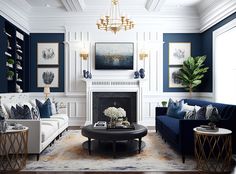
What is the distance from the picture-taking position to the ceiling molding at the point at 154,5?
672 cm

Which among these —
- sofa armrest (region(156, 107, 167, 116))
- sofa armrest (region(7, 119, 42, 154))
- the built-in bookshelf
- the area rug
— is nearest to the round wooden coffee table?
the area rug

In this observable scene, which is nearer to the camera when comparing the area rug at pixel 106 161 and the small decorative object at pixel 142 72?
the area rug at pixel 106 161

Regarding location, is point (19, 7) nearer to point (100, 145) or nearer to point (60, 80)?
point (60, 80)

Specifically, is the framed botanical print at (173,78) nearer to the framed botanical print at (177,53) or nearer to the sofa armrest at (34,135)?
the framed botanical print at (177,53)

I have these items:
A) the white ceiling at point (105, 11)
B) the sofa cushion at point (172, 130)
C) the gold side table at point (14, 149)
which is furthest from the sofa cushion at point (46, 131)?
the white ceiling at point (105, 11)

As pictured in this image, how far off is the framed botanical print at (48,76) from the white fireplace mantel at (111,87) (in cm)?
98

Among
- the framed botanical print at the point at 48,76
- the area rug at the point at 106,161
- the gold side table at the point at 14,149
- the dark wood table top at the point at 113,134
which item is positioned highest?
the framed botanical print at the point at 48,76

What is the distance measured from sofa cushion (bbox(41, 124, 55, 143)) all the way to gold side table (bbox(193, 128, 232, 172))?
2.55 m

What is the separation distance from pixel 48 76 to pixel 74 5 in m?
2.34

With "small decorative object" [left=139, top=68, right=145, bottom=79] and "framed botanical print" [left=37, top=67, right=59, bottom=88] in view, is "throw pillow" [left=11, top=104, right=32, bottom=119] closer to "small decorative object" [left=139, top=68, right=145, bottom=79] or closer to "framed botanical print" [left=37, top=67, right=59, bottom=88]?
"framed botanical print" [left=37, top=67, right=59, bottom=88]

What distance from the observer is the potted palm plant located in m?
7.38

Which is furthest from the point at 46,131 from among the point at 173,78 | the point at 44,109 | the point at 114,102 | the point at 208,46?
the point at 208,46

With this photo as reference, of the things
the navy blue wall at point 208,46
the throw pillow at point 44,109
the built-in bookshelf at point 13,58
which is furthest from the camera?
the navy blue wall at point 208,46

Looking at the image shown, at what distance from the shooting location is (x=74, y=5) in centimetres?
704
